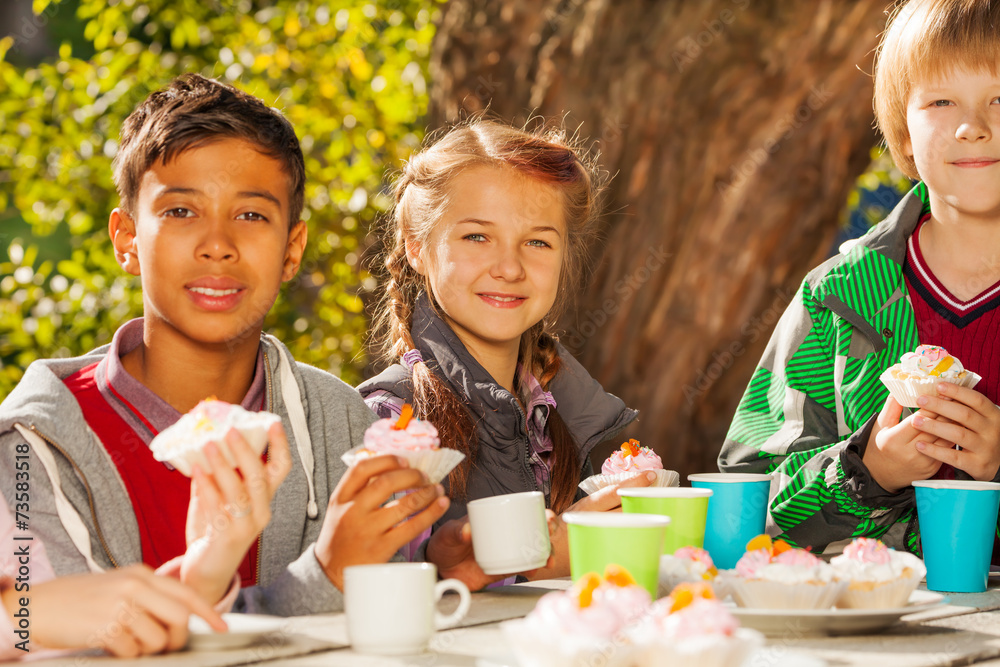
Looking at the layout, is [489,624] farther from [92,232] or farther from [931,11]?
[92,232]

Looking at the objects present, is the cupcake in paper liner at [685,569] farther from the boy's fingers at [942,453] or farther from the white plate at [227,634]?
the boy's fingers at [942,453]

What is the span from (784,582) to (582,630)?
22.0 inches

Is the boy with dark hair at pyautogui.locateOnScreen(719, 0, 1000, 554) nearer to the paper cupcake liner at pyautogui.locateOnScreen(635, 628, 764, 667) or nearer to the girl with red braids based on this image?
the girl with red braids

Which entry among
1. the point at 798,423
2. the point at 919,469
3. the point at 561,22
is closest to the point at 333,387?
the point at 798,423

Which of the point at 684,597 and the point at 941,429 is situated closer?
the point at 684,597

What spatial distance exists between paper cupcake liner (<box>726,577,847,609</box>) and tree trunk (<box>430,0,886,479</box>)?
114 inches

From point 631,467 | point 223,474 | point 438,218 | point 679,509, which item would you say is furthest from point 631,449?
point 223,474

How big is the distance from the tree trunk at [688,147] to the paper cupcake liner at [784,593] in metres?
2.89

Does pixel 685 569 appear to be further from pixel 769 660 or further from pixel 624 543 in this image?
pixel 769 660

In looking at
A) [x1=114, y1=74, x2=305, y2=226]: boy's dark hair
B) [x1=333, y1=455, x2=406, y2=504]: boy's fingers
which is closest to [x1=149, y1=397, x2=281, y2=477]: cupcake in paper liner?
[x1=333, y1=455, x2=406, y2=504]: boy's fingers

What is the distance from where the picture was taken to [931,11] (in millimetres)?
2578

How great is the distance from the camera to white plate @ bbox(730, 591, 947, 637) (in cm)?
158

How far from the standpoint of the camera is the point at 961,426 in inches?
88.9

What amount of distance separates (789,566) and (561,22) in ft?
12.3
